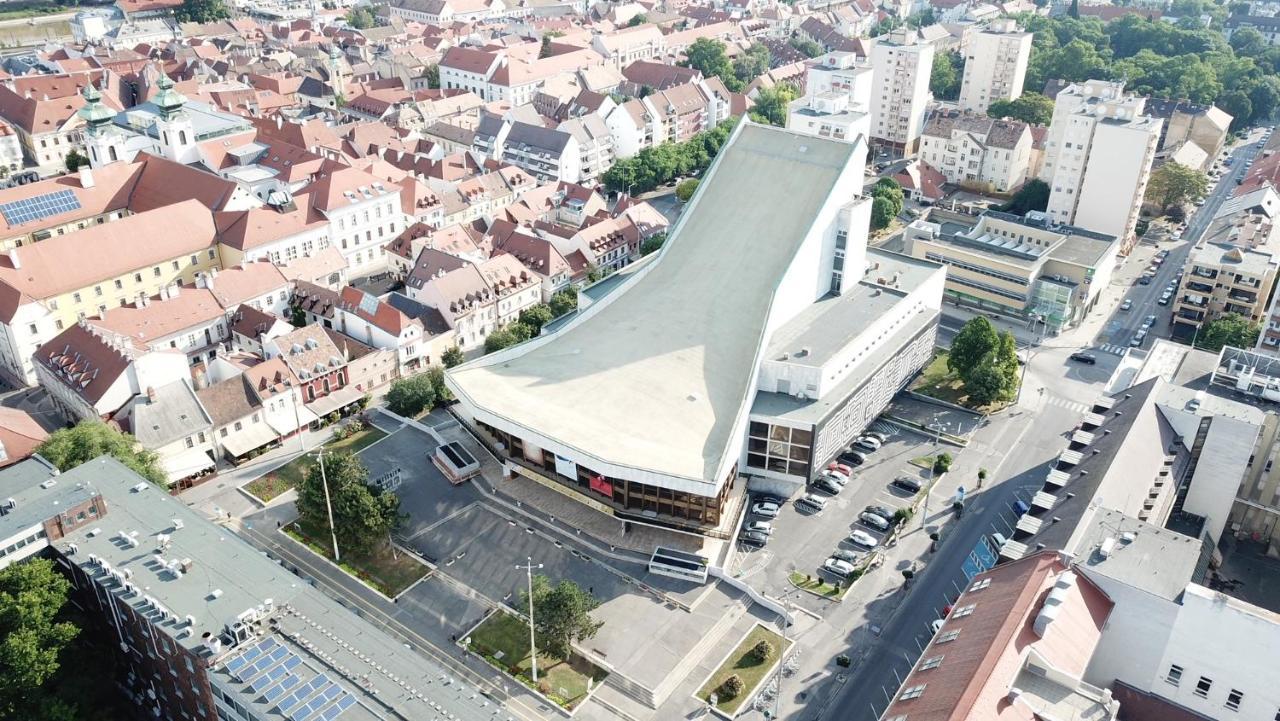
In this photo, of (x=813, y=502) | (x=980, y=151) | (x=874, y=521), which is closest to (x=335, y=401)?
(x=813, y=502)

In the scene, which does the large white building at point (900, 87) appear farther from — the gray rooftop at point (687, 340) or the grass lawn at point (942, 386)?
the gray rooftop at point (687, 340)

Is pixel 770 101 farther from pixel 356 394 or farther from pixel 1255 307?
pixel 356 394

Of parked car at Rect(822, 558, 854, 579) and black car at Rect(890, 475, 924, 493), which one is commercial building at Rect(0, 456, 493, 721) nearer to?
parked car at Rect(822, 558, 854, 579)

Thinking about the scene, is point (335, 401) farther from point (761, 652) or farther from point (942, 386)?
point (942, 386)

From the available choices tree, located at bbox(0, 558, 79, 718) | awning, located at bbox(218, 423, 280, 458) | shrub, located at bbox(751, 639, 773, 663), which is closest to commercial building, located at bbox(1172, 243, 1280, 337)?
shrub, located at bbox(751, 639, 773, 663)

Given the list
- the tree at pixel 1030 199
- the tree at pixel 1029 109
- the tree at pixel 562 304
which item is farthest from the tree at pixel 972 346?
the tree at pixel 1029 109

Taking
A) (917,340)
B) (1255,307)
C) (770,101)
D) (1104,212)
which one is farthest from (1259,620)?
(770,101)
